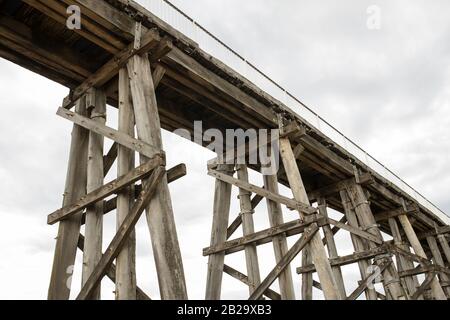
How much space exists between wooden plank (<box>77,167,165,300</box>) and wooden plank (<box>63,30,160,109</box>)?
170cm

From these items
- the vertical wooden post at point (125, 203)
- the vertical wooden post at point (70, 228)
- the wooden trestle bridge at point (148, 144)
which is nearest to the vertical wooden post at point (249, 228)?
the wooden trestle bridge at point (148, 144)

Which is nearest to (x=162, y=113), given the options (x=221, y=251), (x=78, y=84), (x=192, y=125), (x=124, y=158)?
(x=192, y=125)

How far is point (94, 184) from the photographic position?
4566mm

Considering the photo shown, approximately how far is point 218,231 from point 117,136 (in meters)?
2.81

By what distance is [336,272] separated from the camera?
26.5ft

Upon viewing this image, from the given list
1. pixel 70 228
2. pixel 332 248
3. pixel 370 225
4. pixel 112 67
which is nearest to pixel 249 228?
pixel 332 248

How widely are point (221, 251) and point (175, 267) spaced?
2.88m

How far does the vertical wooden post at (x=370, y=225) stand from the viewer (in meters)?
7.92

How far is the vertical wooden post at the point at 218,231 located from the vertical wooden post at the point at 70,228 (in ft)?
7.70

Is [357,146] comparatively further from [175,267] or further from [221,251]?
[175,267]

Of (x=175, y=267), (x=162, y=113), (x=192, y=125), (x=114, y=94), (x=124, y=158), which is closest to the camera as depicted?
(x=175, y=267)

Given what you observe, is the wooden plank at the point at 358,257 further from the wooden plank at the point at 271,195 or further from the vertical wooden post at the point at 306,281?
the wooden plank at the point at 271,195

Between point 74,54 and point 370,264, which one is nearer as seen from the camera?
point 74,54

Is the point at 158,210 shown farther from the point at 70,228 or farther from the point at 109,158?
the point at 109,158
